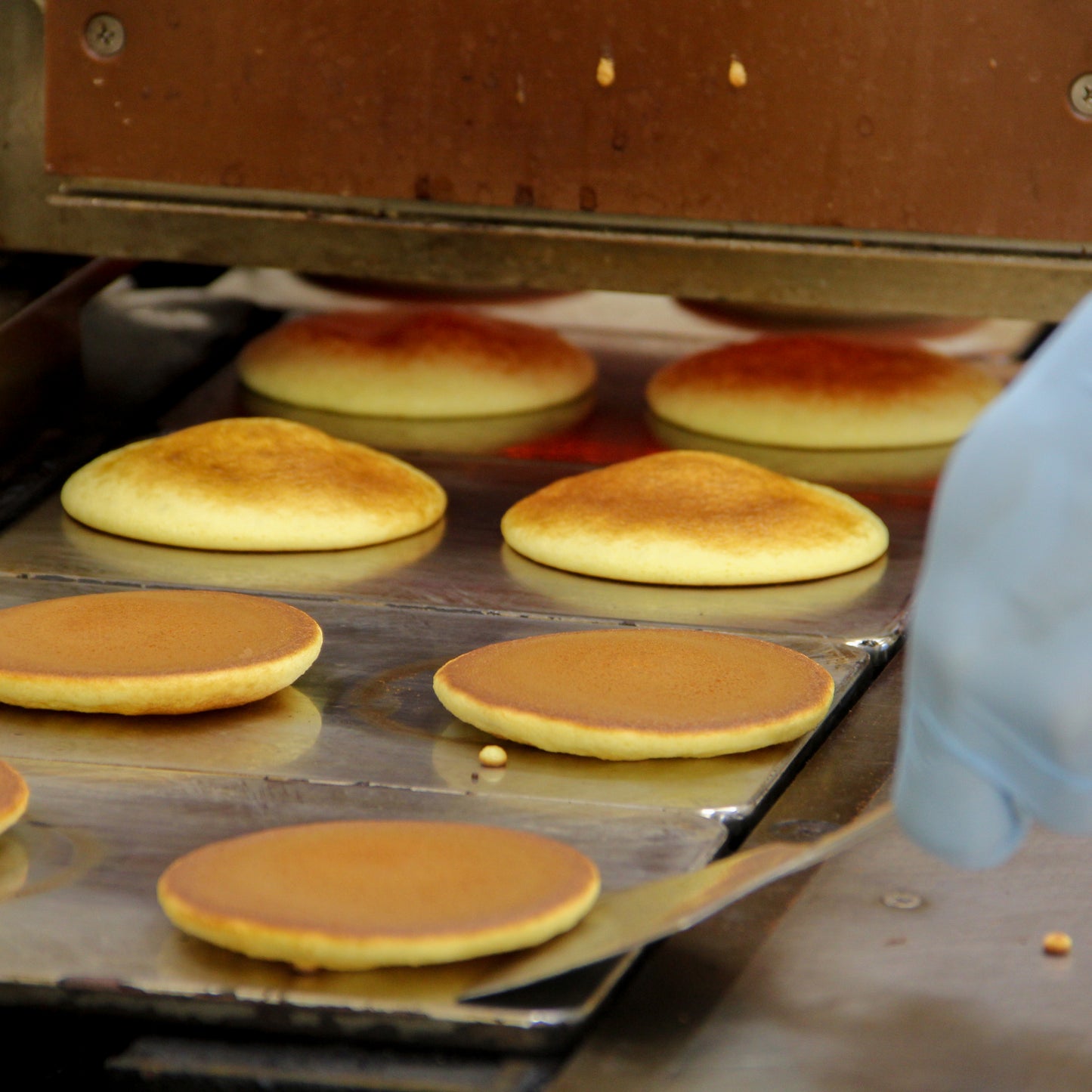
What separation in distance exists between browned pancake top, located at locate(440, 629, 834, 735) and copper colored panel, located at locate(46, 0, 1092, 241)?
0.64m

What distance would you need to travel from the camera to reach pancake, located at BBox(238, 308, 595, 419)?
2.81 meters

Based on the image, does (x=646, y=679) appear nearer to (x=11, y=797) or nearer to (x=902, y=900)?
(x=902, y=900)

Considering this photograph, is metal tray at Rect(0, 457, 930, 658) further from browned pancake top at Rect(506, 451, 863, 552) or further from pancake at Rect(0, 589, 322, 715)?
pancake at Rect(0, 589, 322, 715)

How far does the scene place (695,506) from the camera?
221 cm

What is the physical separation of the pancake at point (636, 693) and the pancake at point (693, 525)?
1.15 feet

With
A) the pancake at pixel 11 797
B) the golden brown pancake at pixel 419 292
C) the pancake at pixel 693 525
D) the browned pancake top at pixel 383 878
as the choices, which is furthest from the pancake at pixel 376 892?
the golden brown pancake at pixel 419 292

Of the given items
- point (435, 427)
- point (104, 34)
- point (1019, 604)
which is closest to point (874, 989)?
point (1019, 604)

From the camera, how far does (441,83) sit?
6.98 feet

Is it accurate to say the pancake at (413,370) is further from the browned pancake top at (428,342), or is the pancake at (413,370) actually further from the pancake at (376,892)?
the pancake at (376,892)

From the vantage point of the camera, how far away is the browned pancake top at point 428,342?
2852mm

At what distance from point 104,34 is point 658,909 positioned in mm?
1440

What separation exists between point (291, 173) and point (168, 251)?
330 mm

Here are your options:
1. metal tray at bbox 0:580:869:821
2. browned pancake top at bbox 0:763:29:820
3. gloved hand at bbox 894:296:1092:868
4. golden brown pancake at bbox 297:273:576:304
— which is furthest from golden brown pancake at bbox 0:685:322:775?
golden brown pancake at bbox 297:273:576:304

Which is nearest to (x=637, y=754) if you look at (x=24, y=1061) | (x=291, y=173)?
(x=24, y=1061)
